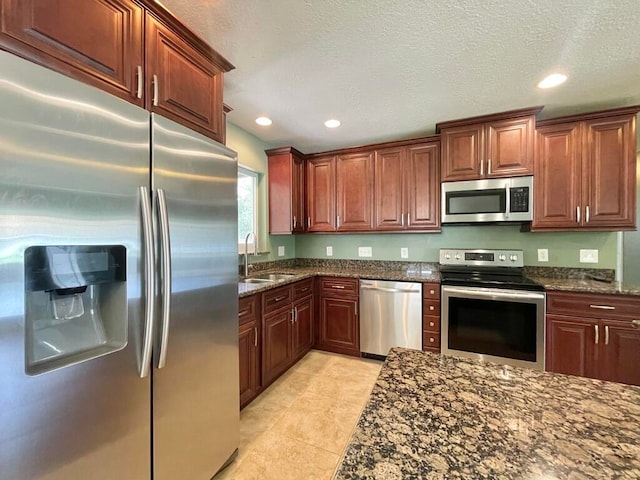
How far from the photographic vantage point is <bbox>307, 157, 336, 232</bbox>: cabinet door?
355 cm

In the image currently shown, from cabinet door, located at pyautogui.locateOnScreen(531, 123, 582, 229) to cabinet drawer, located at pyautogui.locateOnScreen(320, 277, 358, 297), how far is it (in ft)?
5.94

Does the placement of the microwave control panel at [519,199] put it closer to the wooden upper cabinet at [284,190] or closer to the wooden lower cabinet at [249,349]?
the wooden upper cabinet at [284,190]

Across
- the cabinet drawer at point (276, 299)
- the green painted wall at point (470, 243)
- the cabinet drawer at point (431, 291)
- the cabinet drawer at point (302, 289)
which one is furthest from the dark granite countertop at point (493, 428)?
the green painted wall at point (470, 243)

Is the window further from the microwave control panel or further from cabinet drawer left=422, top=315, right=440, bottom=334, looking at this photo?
the microwave control panel

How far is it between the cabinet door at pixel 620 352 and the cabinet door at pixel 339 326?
203 cm

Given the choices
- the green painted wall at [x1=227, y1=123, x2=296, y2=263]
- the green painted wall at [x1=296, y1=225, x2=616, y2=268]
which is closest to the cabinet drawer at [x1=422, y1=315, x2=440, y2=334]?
the green painted wall at [x1=296, y1=225, x2=616, y2=268]

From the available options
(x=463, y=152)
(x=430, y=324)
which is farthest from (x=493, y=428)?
(x=463, y=152)

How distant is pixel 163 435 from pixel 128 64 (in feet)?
5.15

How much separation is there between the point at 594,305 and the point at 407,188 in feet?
6.13

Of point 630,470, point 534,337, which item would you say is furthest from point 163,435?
point 534,337

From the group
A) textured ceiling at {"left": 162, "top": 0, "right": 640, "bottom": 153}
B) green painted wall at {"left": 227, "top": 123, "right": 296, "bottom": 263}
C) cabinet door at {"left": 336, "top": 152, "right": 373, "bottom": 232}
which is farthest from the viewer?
cabinet door at {"left": 336, "top": 152, "right": 373, "bottom": 232}

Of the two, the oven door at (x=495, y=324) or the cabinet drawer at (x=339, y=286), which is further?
the cabinet drawer at (x=339, y=286)

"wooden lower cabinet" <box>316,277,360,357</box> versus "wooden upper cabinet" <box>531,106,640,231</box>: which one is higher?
"wooden upper cabinet" <box>531,106,640,231</box>

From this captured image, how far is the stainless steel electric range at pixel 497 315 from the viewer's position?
239 centimetres
